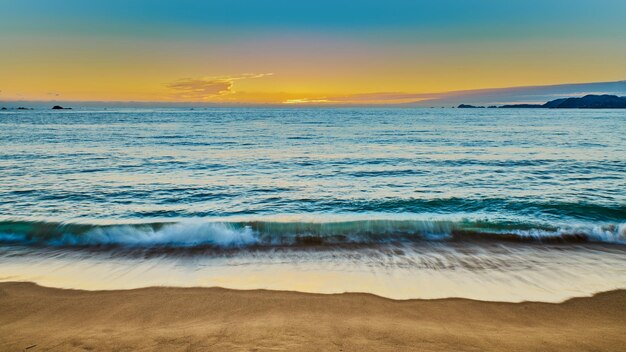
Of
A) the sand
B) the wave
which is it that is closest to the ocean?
the wave

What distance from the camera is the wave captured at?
11.1 metres

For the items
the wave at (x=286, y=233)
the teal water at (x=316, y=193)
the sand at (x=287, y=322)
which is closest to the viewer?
the sand at (x=287, y=322)

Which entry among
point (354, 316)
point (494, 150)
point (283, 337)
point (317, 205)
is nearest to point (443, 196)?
point (317, 205)

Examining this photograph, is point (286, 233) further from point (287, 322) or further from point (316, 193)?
point (287, 322)

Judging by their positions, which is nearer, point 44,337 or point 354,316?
point 44,337

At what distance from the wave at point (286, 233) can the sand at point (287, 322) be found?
3.76 m

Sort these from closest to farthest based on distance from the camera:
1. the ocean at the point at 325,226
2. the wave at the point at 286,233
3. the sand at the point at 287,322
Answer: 1. the sand at the point at 287,322
2. the ocean at the point at 325,226
3. the wave at the point at 286,233

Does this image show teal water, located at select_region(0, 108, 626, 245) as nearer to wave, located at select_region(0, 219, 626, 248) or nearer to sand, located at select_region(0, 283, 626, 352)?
wave, located at select_region(0, 219, 626, 248)

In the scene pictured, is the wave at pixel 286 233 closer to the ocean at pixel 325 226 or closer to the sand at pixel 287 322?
the ocean at pixel 325 226

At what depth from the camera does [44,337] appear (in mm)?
5500

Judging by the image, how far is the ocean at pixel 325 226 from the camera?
815cm

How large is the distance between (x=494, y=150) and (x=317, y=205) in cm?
2190

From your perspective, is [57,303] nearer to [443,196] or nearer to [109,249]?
[109,249]

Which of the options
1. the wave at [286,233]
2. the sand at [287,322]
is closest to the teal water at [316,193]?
the wave at [286,233]
